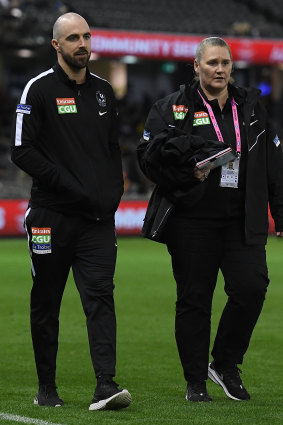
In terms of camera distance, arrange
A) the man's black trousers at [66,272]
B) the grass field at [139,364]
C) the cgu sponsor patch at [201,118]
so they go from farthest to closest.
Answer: the cgu sponsor patch at [201,118]
the man's black trousers at [66,272]
the grass field at [139,364]

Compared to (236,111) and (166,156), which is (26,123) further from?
(236,111)

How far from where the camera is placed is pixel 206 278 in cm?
592

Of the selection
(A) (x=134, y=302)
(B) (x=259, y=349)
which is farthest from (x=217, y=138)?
(A) (x=134, y=302)

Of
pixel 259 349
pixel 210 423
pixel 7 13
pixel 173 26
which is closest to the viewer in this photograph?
pixel 210 423

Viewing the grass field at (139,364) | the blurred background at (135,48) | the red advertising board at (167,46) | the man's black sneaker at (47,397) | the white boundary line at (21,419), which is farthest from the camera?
the blurred background at (135,48)

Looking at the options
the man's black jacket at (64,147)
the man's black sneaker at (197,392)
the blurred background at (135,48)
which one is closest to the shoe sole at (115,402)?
the man's black sneaker at (197,392)

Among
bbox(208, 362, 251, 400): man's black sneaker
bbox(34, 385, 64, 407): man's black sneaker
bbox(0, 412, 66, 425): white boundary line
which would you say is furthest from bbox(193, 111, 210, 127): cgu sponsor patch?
bbox(0, 412, 66, 425): white boundary line

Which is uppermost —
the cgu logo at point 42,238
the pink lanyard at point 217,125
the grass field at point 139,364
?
the pink lanyard at point 217,125

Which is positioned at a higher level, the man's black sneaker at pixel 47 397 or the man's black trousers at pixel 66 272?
the man's black trousers at pixel 66 272

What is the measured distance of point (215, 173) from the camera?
19.1 feet

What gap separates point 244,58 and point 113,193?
66.0 ft

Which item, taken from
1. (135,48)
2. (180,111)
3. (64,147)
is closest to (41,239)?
(64,147)

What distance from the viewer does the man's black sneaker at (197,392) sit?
588 cm

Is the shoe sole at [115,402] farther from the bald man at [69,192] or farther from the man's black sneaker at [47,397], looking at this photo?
the man's black sneaker at [47,397]
